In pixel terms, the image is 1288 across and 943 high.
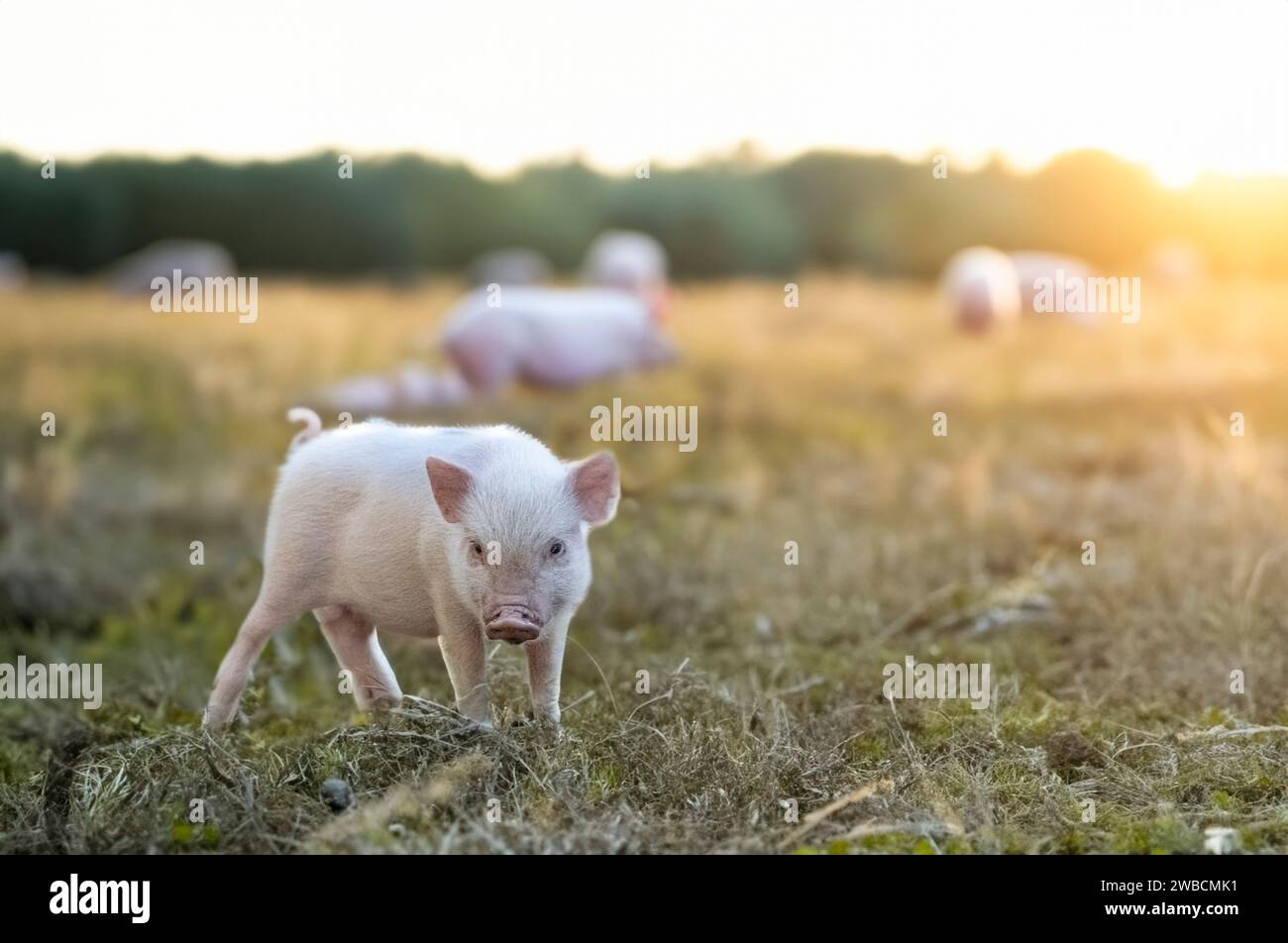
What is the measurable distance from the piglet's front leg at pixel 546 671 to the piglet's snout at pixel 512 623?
26 cm

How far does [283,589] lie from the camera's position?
3.73m

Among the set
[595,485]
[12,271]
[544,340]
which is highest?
[12,271]

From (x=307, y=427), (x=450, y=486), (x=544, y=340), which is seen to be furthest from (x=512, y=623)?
(x=544, y=340)

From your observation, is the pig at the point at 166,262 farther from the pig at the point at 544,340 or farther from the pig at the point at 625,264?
the pig at the point at 544,340

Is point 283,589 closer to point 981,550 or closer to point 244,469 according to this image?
point 981,550

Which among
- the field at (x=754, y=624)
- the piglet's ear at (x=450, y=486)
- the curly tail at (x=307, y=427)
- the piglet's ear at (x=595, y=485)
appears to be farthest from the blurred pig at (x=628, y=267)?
the piglet's ear at (x=450, y=486)

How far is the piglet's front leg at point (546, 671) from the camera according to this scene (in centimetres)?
359

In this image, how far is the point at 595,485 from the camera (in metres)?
3.55

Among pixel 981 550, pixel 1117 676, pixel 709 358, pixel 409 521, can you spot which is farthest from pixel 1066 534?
pixel 709 358

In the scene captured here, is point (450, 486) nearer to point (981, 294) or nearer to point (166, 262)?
point (981, 294)

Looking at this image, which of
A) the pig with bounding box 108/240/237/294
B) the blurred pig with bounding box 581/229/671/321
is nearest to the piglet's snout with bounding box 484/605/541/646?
the blurred pig with bounding box 581/229/671/321

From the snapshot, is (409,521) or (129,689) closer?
(409,521)

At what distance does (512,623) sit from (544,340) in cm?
748

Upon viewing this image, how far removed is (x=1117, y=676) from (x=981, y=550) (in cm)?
158
